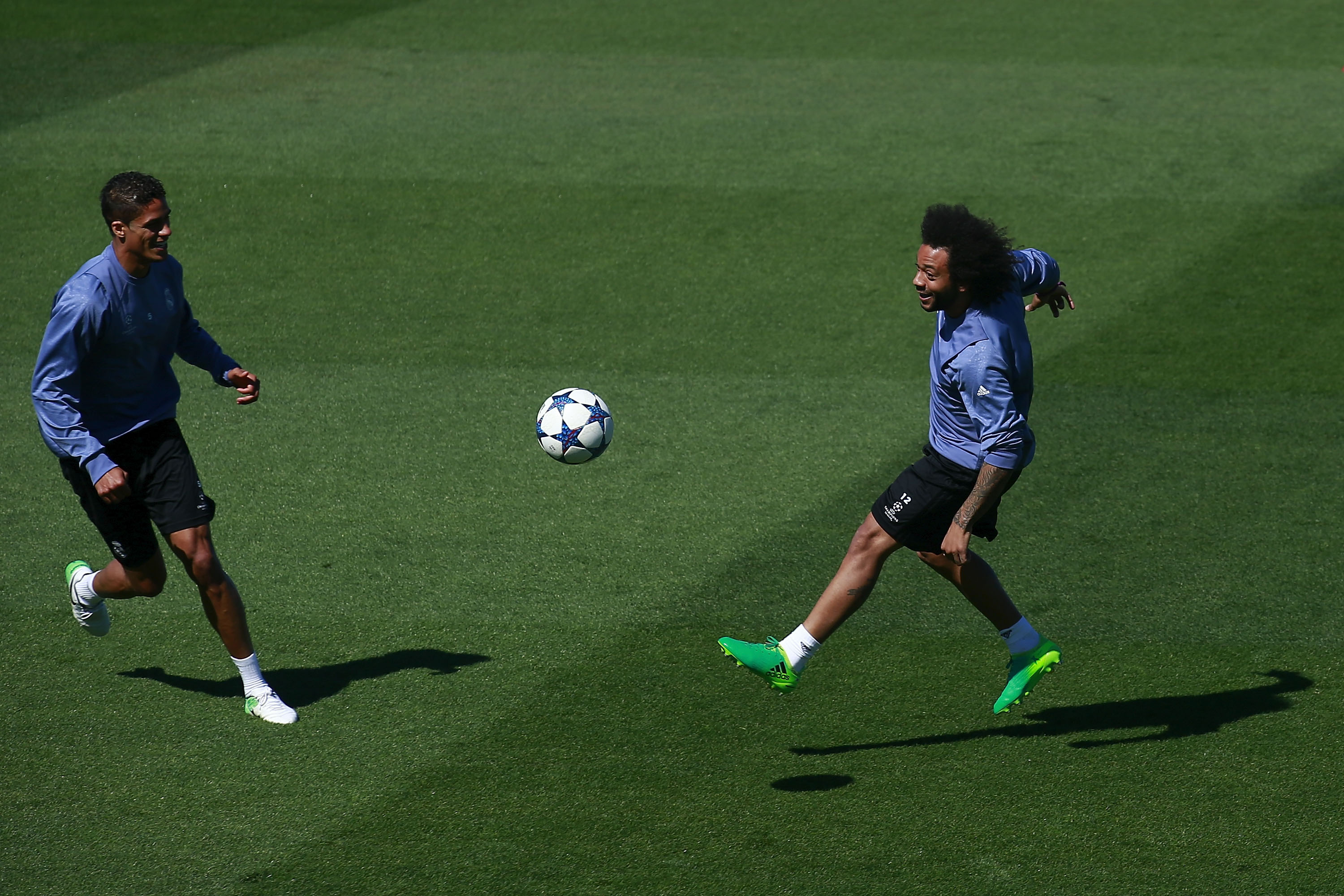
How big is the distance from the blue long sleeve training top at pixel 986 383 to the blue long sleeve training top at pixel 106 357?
3.40m

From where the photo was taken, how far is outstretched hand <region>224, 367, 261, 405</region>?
7262mm

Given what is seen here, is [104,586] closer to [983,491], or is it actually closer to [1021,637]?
[983,491]

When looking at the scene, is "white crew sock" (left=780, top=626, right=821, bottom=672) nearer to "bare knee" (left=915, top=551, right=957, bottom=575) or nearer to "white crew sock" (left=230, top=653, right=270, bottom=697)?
"bare knee" (left=915, top=551, right=957, bottom=575)

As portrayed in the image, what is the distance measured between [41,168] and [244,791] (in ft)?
37.6

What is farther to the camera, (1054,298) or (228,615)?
(1054,298)

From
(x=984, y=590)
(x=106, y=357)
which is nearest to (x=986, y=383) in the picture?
(x=984, y=590)

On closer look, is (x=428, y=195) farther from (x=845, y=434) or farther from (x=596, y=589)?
(x=596, y=589)

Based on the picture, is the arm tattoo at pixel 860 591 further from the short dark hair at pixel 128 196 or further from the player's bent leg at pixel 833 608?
the short dark hair at pixel 128 196

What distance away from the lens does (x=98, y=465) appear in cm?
659

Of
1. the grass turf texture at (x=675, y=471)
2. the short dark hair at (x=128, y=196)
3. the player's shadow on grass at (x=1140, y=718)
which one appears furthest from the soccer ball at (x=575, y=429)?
the short dark hair at (x=128, y=196)

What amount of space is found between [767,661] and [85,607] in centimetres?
335

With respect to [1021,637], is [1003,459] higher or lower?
higher

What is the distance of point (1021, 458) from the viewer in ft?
21.5

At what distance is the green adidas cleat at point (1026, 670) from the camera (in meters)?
6.86
